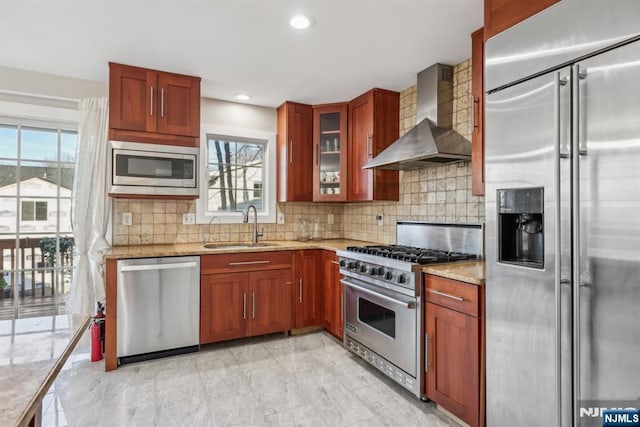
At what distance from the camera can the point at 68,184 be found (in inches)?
122

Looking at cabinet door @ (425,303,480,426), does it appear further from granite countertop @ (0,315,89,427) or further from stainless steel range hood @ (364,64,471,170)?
granite countertop @ (0,315,89,427)

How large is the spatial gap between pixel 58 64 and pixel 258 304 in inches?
105

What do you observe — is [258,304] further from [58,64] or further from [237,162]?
[58,64]

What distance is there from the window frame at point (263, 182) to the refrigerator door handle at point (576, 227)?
3.00m

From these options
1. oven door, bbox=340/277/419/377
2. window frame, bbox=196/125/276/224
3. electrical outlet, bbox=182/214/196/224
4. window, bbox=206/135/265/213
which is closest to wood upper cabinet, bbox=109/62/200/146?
window frame, bbox=196/125/276/224

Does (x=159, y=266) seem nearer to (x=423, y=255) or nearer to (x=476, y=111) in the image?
(x=423, y=255)

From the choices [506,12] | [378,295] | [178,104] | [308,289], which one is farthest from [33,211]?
[506,12]

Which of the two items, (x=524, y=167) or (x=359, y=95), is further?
(x=359, y=95)

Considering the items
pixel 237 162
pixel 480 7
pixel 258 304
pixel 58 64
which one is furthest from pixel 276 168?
pixel 480 7

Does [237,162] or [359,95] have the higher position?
[359,95]

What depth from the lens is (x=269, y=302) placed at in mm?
3264

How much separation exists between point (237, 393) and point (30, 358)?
1.67 m

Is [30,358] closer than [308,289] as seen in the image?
Yes

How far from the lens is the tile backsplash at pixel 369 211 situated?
8.91ft
